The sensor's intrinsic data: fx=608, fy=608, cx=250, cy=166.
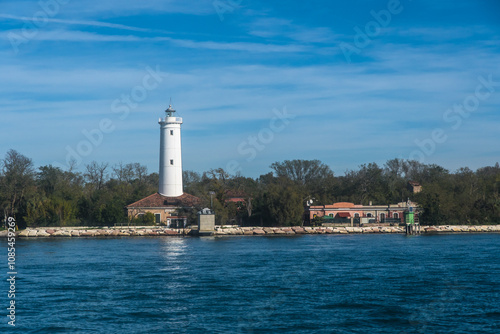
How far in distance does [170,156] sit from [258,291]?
122 feet

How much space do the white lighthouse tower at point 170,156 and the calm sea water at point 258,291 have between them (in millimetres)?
22623

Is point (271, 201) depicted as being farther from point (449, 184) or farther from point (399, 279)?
point (399, 279)

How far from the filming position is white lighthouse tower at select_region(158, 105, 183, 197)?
2266 inches

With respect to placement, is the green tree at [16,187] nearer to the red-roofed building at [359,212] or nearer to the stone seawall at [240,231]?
the stone seawall at [240,231]

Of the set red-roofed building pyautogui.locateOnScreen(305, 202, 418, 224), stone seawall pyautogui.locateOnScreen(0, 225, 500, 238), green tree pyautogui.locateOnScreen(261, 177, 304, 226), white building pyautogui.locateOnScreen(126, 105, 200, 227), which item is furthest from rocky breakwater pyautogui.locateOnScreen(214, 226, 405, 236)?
white building pyautogui.locateOnScreen(126, 105, 200, 227)

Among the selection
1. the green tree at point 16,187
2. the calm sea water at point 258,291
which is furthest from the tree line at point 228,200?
the calm sea water at point 258,291

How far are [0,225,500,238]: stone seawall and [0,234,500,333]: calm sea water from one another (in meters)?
14.8

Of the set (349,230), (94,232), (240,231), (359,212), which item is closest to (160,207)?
(94,232)

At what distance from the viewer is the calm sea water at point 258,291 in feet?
55.0

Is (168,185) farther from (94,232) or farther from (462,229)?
(462,229)

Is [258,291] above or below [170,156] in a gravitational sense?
below

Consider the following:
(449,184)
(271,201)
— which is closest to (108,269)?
(271,201)

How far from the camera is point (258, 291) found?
840 inches

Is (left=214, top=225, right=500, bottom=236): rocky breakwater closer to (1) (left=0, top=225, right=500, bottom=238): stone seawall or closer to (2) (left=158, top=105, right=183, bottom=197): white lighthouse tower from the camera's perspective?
(1) (left=0, top=225, right=500, bottom=238): stone seawall
